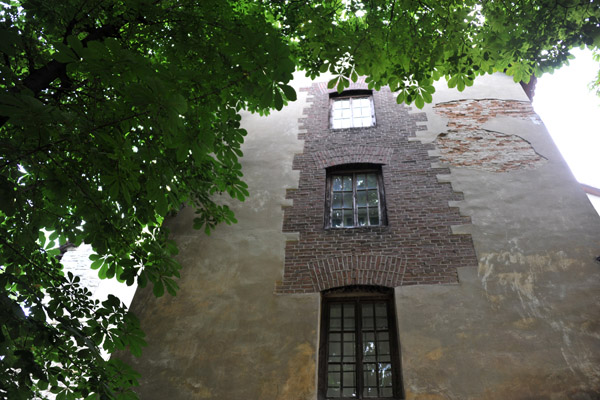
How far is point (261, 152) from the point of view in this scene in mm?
8484

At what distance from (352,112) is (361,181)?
2.22 metres

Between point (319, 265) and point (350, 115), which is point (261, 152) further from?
point (319, 265)

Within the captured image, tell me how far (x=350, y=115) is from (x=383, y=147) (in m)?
1.50

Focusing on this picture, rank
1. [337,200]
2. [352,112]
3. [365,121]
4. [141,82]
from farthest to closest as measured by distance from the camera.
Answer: [352,112], [365,121], [337,200], [141,82]

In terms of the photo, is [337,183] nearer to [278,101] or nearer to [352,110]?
[352,110]

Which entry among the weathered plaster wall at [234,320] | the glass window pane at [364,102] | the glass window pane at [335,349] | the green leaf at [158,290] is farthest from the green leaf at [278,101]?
the glass window pane at [364,102]

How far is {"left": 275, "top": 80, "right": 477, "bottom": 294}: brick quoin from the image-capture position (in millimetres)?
6173

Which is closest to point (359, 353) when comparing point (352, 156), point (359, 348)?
point (359, 348)

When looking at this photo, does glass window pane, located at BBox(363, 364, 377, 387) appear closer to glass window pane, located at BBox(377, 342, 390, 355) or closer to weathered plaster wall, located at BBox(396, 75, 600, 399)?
glass window pane, located at BBox(377, 342, 390, 355)

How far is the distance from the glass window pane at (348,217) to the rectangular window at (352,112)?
7.87ft

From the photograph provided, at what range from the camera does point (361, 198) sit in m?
7.47

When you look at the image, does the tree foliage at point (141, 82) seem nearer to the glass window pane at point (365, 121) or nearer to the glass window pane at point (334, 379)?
the glass window pane at point (334, 379)

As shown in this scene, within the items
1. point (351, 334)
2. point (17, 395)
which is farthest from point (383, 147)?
point (17, 395)

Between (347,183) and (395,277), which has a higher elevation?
(347,183)
